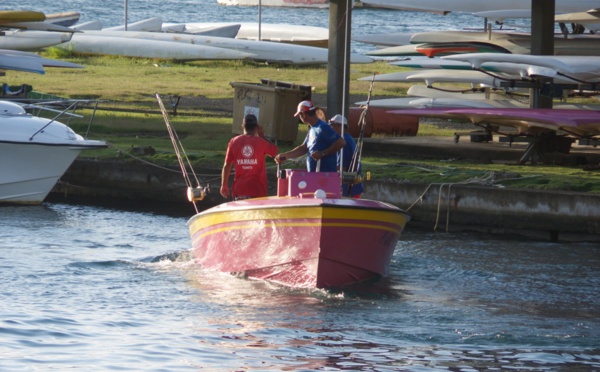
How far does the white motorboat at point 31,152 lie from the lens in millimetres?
18422

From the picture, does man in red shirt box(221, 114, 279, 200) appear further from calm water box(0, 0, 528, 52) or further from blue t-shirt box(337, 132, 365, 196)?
calm water box(0, 0, 528, 52)

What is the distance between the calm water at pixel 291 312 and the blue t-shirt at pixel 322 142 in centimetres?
141

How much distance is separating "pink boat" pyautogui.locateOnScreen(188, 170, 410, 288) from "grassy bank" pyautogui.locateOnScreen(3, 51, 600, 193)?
4.87 metres

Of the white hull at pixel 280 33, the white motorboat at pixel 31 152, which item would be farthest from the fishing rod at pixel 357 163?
the white hull at pixel 280 33

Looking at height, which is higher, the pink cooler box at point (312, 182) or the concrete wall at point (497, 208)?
the pink cooler box at point (312, 182)

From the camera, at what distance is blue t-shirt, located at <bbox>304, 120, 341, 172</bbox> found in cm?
1310

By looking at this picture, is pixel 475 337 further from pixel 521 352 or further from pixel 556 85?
pixel 556 85

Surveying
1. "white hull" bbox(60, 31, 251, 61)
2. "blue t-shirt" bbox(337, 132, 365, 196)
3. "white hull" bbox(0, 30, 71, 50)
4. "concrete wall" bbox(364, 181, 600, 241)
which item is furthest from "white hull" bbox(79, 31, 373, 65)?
"blue t-shirt" bbox(337, 132, 365, 196)

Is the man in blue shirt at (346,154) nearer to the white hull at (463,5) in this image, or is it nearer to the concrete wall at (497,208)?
the concrete wall at (497,208)

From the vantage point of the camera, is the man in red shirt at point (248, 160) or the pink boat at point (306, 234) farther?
the man in red shirt at point (248, 160)

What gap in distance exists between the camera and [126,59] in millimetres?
38156

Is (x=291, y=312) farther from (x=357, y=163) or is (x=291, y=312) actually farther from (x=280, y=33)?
(x=280, y=33)

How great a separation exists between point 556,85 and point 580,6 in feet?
17.4

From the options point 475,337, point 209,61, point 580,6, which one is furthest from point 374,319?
point 209,61
